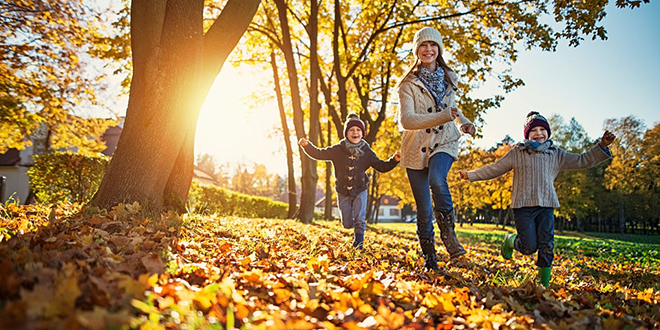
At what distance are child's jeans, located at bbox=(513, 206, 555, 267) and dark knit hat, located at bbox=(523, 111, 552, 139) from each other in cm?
83

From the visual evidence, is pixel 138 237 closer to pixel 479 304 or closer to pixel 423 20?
pixel 479 304

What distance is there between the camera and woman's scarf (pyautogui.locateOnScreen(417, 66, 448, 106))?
416cm

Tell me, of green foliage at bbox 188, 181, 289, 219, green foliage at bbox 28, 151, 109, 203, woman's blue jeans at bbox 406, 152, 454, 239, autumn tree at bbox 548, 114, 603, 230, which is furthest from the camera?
autumn tree at bbox 548, 114, 603, 230

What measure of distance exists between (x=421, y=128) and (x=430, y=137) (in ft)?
0.57

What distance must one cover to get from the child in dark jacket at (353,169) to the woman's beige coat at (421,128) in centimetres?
89

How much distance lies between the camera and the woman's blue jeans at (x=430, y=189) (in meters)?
3.93

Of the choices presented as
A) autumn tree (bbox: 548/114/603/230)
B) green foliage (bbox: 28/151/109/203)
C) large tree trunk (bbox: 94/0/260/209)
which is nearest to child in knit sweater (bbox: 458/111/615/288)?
A: large tree trunk (bbox: 94/0/260/209)

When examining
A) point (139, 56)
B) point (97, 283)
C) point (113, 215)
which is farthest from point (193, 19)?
point (97, 283)

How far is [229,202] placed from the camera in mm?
16609

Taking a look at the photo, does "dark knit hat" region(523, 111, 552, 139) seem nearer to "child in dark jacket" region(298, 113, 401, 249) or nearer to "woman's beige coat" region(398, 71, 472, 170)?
"woman's beige coat" region(398, 71, 472, 170)

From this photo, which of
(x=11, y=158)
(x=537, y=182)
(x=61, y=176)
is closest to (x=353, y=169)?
(x=537, y=182)

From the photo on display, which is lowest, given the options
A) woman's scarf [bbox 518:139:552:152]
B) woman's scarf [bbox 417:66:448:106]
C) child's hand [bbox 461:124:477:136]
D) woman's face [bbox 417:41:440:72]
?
Answer: woman's scarf [bbox 518:139:552:152]

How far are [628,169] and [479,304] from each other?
34.7m

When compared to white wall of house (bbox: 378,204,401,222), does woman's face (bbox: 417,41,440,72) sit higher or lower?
higher
